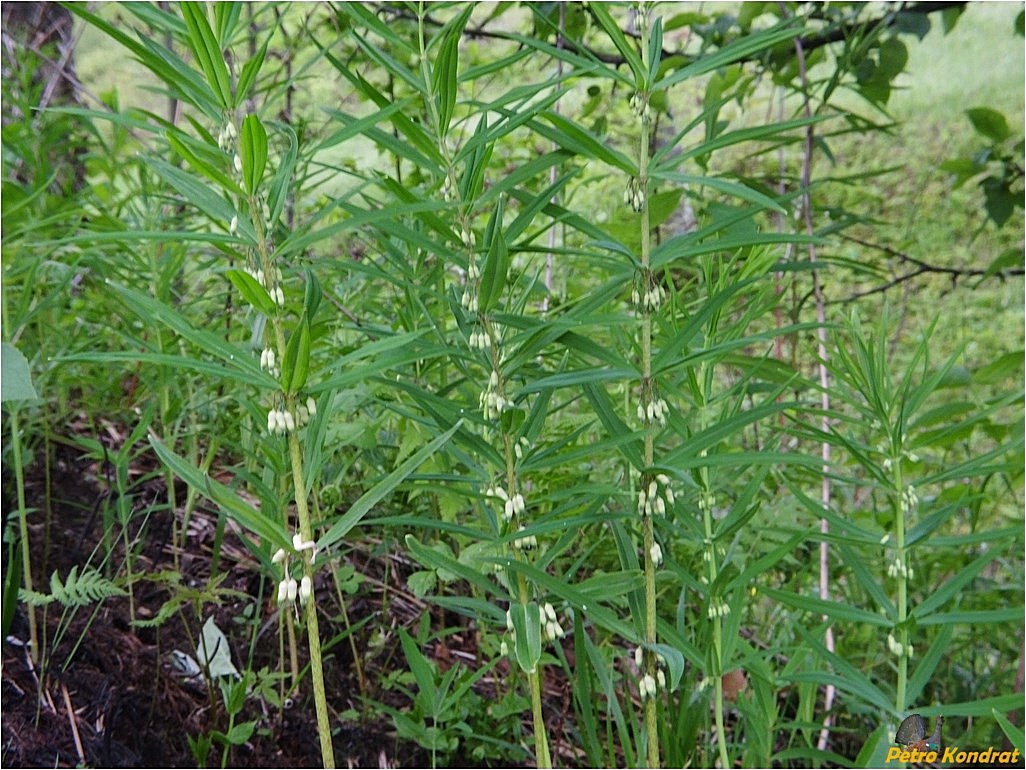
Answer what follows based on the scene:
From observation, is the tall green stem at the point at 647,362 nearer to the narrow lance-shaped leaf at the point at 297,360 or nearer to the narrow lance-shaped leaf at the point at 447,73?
the narrow lance-shaped leaf at the point at 447,73

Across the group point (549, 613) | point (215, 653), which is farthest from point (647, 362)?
point (215, 653)

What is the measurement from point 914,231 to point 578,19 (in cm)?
461

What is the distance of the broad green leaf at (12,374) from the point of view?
93 centimetres

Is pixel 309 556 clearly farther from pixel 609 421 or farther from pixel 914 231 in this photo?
pixel 914 231

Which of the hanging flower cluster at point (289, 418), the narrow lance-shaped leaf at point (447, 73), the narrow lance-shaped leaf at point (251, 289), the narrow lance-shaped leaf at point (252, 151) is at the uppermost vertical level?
the narrow lance-shaped leaf at point (447, 73)

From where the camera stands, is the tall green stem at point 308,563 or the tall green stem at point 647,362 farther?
the tall green stem at point 647,362

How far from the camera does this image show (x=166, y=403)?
136 cm

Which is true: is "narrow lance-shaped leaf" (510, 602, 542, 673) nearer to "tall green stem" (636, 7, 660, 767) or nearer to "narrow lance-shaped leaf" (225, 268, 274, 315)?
"tall green stem" (636, 7, 660, 767)

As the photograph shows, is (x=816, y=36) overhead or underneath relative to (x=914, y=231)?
underneath

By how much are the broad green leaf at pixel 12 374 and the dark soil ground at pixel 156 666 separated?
34 cm

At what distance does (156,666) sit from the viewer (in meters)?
1.30

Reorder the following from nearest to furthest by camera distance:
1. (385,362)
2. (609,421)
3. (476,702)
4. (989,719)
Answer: (385,362)
(609,421)
(476,702)
(989,719)

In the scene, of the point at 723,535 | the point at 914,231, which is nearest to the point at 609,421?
the point at 723,535

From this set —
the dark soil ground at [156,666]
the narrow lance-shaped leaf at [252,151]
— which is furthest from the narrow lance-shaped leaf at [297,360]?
the dark soil ground at [156,666]
